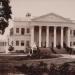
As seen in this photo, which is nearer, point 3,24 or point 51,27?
point 3,24

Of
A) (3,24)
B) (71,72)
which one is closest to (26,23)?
(3,24)

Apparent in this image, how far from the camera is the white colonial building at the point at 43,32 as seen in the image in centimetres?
6475

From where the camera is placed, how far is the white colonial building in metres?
64.8

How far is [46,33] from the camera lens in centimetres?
6581

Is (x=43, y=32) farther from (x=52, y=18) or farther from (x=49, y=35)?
(x=52, y=18)

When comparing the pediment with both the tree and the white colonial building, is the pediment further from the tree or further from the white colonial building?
the tree

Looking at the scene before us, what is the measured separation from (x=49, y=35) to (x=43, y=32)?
164 cm

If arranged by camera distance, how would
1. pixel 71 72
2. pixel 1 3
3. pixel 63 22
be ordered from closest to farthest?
pixel 71 72
pixel 1 3
pixel 63 22

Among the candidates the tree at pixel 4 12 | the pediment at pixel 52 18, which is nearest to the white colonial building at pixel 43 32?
the pediment at pixel 52 18

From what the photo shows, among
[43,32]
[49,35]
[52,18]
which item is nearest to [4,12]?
[52,18]

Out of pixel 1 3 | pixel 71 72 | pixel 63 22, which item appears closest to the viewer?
pixel 71 72

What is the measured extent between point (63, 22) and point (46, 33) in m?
4.80

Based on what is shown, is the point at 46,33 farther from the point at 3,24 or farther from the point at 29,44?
the point at 3,24

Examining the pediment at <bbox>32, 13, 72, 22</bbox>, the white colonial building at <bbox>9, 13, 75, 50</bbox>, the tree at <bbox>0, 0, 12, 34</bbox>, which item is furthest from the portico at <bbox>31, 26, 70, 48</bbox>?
the tree at <bbox>0, 0, 12, 34</bbox>
